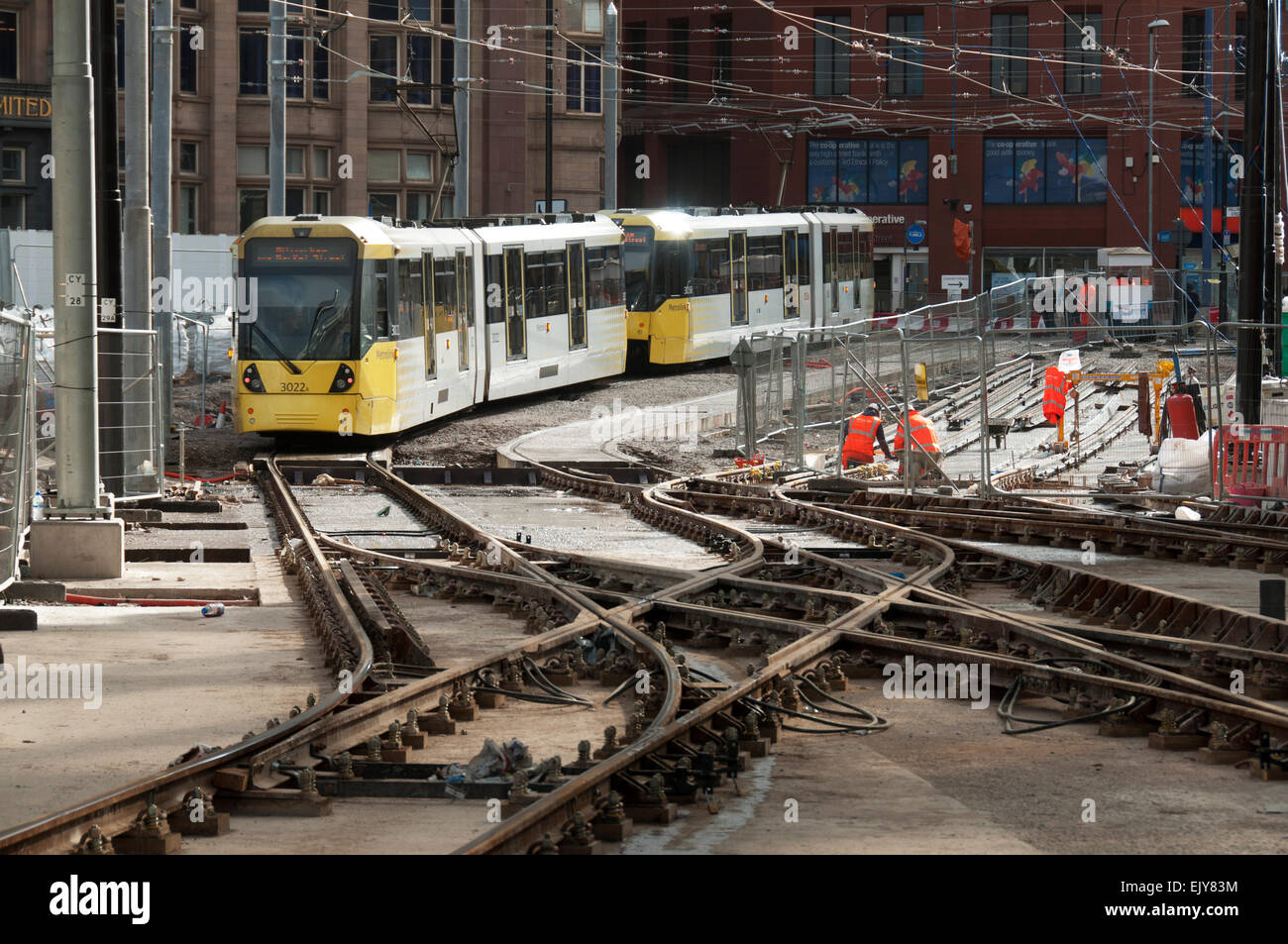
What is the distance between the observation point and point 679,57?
72.0 meters

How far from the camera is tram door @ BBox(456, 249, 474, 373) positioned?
2930 centimetres

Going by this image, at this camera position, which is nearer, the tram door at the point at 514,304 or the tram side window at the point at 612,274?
the tram door at the point at 514,304

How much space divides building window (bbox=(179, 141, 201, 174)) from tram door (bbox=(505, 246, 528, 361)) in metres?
28.5

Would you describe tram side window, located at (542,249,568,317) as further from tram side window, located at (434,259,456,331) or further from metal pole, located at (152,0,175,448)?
metal pole, located at (152,0,175,448)

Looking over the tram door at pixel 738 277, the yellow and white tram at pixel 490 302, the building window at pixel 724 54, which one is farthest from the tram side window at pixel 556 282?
the building window at pixel 724 54

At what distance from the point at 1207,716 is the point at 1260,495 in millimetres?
12017

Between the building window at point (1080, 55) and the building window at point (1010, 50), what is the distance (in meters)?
1.38

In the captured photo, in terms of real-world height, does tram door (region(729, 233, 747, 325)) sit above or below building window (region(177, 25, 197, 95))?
below

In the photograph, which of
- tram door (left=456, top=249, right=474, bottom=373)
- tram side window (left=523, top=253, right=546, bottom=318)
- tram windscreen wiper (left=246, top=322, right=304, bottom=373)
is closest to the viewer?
tram windscreen wiper (left=246, top=322, right=304, bottom=373)

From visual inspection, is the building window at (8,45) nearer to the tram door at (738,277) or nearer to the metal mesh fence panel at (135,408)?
the tram door at (738,277)

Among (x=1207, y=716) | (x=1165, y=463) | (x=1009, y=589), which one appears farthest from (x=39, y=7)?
(x=1207, y=716)

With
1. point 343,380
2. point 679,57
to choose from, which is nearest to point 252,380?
point 343,380

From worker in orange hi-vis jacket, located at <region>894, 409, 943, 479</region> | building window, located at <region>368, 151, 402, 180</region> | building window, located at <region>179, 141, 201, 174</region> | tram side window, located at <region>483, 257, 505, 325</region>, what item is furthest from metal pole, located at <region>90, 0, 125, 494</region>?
building window, located at <region>368, 151, 402, 180</region>

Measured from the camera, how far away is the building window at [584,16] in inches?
2511
